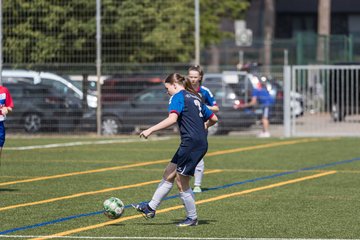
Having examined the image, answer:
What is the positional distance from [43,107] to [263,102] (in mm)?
6159

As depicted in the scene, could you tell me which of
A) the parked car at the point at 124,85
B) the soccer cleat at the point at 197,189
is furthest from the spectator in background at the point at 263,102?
the soccer cleat at the point at 197,189

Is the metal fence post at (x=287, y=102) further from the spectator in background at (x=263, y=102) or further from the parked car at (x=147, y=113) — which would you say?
the parked car at (x=147, y=113)

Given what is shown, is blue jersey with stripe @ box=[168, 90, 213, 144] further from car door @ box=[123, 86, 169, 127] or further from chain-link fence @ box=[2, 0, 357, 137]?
car door @ box=[123, 86, 169, 127]

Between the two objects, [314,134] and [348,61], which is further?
[348,61]

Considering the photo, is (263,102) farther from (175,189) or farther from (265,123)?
(175,189)

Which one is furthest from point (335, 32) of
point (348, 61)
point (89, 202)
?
point (89, 202)

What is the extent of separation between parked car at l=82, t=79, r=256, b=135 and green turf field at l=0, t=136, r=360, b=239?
8.04 feet

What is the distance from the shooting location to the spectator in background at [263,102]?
29828mm

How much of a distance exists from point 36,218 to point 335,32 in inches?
2159

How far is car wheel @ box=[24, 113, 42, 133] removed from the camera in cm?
3058

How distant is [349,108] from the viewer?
3138cm

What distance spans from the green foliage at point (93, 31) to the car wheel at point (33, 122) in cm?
155

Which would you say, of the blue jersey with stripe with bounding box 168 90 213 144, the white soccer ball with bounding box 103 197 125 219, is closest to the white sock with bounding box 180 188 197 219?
the blue jersey with stripe with bounding box 168 90 213 144

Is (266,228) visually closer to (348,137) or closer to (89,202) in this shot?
(89,202)
